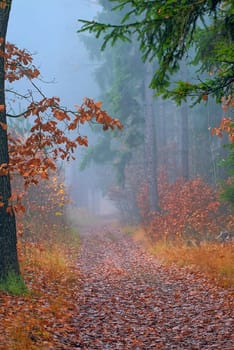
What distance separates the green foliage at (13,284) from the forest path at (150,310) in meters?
1.15

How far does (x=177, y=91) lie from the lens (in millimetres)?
5914

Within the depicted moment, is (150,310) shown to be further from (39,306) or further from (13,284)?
(13,284)

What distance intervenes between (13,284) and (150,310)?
2.64 metres

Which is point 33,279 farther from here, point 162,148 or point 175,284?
point 162,148

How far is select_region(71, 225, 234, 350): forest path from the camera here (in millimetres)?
6906

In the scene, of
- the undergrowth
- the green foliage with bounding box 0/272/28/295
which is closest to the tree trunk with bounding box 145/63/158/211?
the undergrowth

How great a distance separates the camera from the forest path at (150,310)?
6906 mm

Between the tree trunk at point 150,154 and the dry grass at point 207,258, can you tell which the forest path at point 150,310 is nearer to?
the dry grass at point 207,258

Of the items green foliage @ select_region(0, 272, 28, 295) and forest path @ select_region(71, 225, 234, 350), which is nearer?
forest path @ select_region(71, 225, 234, 350)

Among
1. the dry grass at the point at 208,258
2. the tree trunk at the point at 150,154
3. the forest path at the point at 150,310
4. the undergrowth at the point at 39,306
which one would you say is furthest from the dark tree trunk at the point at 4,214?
the tree trunk at the point at 150,154

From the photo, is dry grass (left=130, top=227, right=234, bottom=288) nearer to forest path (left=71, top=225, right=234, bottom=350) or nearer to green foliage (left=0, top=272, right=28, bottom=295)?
forest path (left=71, top=225, right=234, bottom=350)

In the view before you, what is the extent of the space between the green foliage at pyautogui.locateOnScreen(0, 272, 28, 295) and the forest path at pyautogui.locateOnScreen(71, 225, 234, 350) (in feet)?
3.77

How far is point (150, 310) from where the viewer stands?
349 inches

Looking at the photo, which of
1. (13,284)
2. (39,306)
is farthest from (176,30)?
(13,284)
